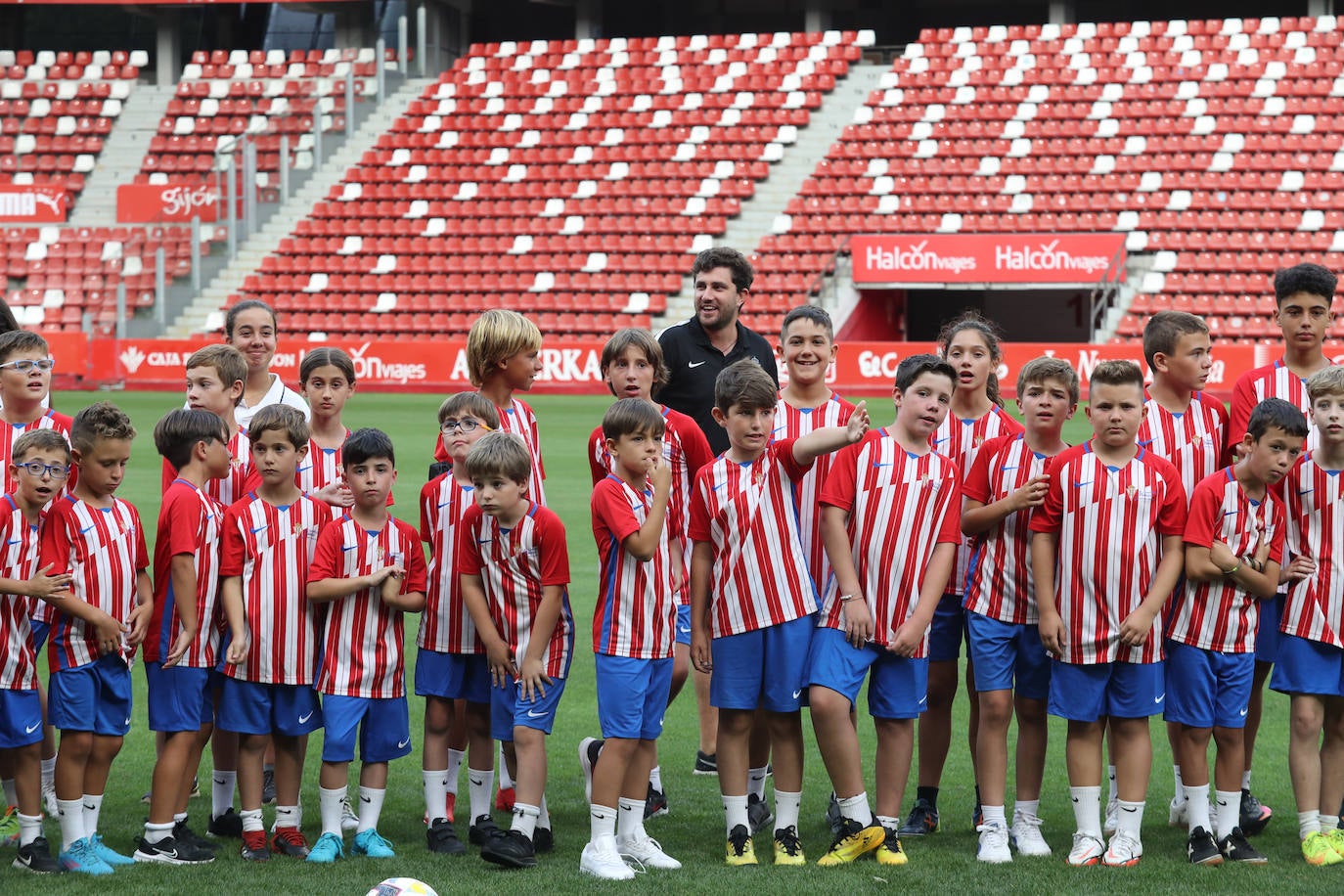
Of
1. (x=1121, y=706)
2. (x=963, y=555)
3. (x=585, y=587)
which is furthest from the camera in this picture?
(x=585, y=587)

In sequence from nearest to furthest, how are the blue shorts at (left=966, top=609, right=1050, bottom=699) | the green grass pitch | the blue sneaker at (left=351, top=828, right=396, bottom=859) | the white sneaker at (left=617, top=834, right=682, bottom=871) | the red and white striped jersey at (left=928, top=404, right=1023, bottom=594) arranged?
1. the green grass pitch
2. the white sneaker at (left=617, top=834, right=682, bottom=871)
3. the blue sneaker at (left=351, top=828, right=396, bottom=859)
4. the blue shorts at (left=966, top=609, right=1050, bottom=699)
5. the red and white striped jersey at (left=928, top=404, right=1023, bottom=594)

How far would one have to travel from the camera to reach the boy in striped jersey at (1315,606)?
15.9ft

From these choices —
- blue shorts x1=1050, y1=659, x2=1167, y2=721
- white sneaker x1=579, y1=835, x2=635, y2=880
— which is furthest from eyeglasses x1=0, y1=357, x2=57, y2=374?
blue shorts x1=1050, y1=659, x2=1167, y2=721

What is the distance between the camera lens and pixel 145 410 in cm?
2034

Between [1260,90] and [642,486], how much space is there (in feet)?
86.0

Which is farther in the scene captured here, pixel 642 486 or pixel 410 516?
pixel 410 516

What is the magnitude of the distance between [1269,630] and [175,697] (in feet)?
12.1

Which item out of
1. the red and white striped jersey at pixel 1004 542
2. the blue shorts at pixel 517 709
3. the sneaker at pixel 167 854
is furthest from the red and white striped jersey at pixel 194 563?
the red and white striped jersey at pixel 1004 542

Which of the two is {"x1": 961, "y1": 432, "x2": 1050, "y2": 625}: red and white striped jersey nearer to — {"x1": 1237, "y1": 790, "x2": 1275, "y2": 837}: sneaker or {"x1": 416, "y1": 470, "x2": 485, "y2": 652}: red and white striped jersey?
{"x1": 1237, "y1": 790, "x2": 1275, "y2": 837}: sneaker

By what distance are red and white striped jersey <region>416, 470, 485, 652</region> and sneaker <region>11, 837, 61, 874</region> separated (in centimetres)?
132

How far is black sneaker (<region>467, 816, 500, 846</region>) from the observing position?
4.80 m

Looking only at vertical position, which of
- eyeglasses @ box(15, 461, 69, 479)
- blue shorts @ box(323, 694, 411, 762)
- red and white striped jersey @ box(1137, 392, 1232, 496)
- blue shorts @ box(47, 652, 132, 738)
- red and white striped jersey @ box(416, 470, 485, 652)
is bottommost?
blue shorts @ box(323, 694, 411, 762)

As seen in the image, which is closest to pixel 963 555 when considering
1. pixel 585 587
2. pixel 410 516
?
pixel 585 587

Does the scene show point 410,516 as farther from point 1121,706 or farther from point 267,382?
point 1121,706
